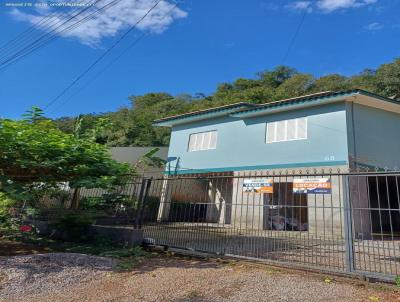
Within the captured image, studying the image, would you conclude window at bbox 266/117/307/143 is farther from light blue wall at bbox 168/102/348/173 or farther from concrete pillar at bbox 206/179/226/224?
concrete pillar at bbox 206/179/226/224

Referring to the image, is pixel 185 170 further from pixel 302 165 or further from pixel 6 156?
pixel 6 156

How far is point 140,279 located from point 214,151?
12795 millimetres

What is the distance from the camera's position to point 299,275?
18.1 ft

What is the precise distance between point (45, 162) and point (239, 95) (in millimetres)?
27572

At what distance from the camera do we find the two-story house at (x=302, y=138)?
13109 mm

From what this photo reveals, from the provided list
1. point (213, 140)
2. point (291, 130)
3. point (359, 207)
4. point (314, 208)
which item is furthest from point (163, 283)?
point (213, 140)

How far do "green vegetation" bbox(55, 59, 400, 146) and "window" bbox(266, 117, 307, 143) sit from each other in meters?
14.7

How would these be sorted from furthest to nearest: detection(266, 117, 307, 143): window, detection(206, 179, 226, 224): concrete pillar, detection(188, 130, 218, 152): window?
detection(188, 130, 218, 152): window, detection(266, 117, 307, 143): window, detection(206, 179, 226, 224): concrete pillar

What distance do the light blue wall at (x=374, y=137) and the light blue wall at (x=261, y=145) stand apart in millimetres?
650

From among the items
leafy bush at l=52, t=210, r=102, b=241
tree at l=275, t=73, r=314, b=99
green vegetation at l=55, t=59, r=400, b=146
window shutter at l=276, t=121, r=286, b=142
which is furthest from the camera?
tree at l=275, t=73, r=314, b=99

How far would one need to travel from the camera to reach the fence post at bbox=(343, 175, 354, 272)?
16.9 ft

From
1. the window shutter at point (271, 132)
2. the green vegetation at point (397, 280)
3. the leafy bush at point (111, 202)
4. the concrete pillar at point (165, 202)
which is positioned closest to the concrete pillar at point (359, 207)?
the green vegetation at point (397, 280)

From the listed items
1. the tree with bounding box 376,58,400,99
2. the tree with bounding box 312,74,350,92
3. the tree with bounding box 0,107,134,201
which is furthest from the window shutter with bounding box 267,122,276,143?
the tree with bounding box 312,74,350,92

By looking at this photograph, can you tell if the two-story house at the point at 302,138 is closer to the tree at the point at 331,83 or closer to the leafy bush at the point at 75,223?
the leafy bush at the point at 75,223
